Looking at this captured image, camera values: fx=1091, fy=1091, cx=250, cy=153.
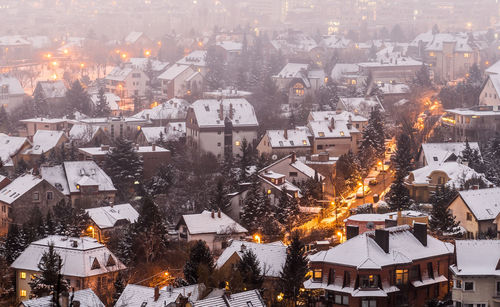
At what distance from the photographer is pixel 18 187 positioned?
47.5 m

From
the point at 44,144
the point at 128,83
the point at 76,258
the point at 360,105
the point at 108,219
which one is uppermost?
the point at 360,105

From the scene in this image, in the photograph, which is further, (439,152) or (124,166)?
(124,166)

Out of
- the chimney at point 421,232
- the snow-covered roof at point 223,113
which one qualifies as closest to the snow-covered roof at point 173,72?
the snow-covered roof at point 223,113

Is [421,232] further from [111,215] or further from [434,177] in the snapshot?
[111,215]

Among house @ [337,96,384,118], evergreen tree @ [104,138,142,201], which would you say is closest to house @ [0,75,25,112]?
evergreen tree @ [104,138,142,201]

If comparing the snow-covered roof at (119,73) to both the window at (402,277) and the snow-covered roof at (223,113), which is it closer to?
the snow-covered roof at (223,113)

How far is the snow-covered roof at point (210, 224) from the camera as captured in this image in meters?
41.1

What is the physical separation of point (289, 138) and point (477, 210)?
15704mm

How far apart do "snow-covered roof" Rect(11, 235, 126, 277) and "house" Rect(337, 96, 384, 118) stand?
25.2m

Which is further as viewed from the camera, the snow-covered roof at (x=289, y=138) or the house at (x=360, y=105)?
the house at (x=360, y=105)

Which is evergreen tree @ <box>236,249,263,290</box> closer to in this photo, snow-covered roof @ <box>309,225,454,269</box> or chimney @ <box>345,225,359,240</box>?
snow-covered roof @ <box>309,225,454,269</box>

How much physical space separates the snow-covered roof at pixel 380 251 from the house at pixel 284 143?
19.6 metres

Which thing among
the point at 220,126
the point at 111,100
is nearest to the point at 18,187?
the point at 220,126

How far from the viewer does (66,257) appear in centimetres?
3675
